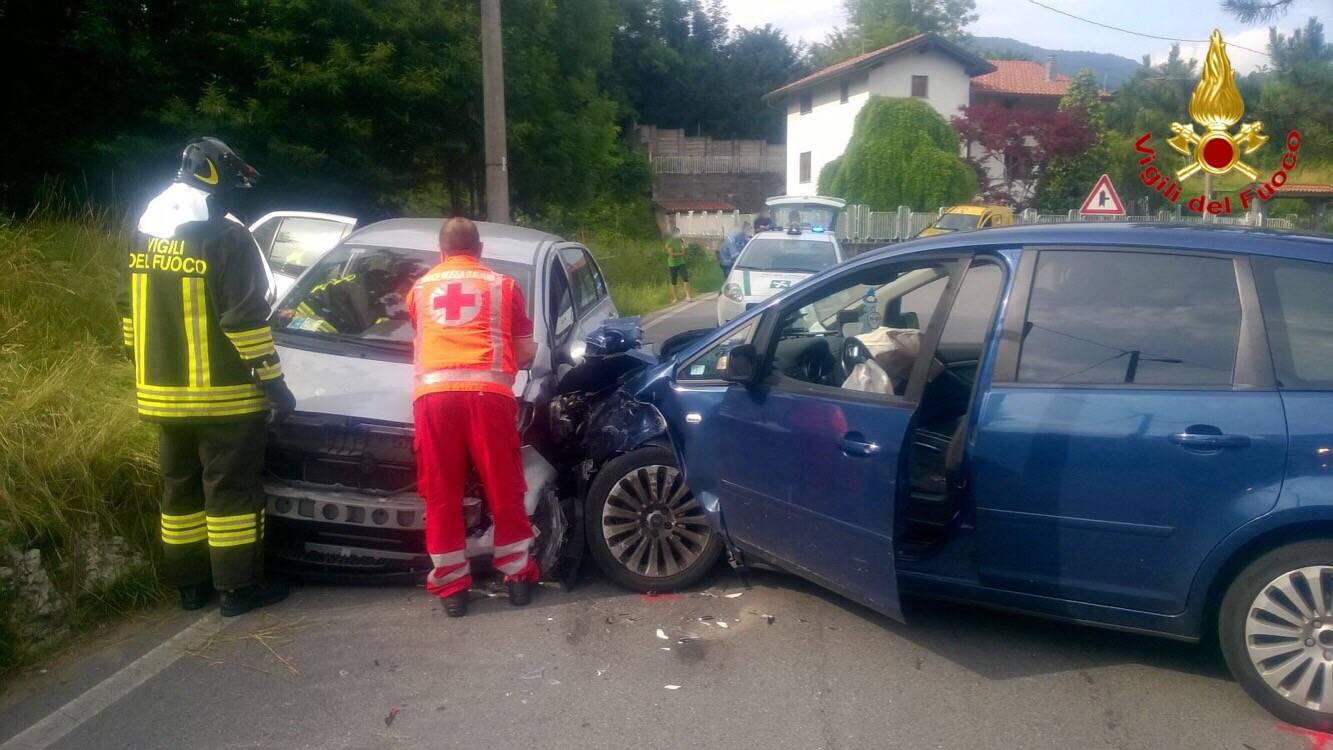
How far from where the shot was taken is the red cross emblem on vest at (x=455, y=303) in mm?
5117

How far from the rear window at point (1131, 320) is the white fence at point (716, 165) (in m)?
49.2

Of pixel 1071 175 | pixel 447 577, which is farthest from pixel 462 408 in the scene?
pixel 1071 175

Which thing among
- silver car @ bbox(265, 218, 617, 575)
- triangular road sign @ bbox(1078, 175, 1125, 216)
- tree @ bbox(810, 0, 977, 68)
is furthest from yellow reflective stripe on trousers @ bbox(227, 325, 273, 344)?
tree @ bbox(810, 0, 977, 68)

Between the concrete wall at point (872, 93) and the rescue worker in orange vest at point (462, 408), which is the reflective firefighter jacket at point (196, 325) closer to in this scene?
the rescue worker in orange vest at point (462, 408)

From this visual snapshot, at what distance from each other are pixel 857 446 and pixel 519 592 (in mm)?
1898

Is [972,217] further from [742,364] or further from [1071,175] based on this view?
[742,364]

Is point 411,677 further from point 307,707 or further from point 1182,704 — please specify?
point 1182,704

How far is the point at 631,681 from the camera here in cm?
459

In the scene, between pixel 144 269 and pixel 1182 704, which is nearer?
pixel 1182 704

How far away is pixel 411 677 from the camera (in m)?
4.63

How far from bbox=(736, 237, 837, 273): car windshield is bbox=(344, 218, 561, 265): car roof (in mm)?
8262

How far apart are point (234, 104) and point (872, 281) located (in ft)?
39.1

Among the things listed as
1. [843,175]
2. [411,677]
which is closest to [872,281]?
[411,677]

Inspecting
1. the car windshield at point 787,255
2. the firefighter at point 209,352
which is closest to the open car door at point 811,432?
the firefighter at point 209,352
